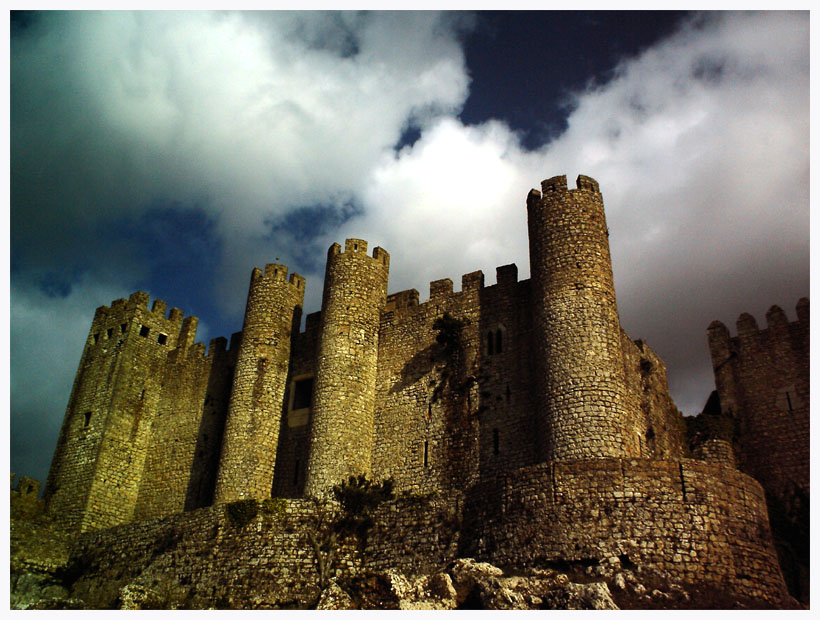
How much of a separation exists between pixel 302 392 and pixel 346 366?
10.7 ft

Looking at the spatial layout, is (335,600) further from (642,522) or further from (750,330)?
(750,330)

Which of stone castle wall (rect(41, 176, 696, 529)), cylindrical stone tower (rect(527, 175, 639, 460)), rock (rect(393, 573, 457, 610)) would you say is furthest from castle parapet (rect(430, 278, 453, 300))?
rock (rect(393, 573, 457, 610))

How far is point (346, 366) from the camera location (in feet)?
80.1

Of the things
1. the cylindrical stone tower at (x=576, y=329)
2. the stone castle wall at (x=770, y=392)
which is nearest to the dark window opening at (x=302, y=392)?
the cylindrical stone tower at (x=576, y=329)

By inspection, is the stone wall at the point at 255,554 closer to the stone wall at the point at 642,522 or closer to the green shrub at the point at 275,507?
the green shrub at the point at 275,507

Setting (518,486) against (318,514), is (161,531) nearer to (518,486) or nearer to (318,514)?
(318,514)

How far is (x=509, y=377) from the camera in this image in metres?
22.8

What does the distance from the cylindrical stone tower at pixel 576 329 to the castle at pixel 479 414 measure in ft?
0.18

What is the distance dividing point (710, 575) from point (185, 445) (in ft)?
66.1

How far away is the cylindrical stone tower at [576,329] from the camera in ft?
62.9

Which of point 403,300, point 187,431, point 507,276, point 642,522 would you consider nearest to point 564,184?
point 507,276

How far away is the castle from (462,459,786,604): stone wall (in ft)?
0.15

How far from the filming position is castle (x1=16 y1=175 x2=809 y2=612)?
1639cm

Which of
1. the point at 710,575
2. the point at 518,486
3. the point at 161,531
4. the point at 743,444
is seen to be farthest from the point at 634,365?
the point at 161,531
